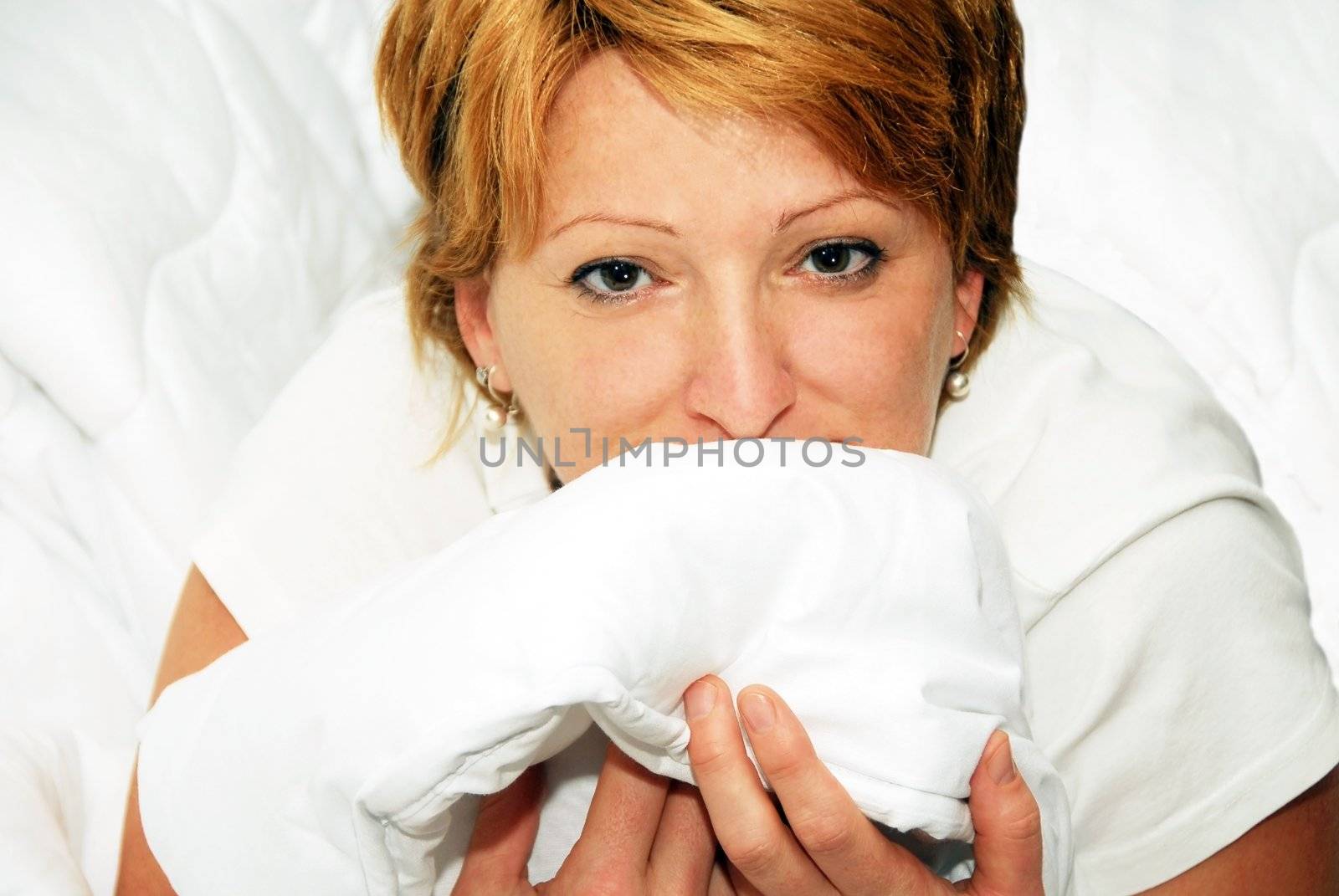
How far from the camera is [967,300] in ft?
3.96

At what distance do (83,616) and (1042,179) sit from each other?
1217mm

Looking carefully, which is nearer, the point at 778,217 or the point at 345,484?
the point at 778,217

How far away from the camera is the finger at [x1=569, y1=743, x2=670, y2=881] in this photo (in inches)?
38.1

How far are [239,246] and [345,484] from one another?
418mm

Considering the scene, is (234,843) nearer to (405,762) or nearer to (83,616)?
(405,762)

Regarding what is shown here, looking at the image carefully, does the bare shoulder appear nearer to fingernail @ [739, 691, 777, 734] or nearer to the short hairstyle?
the short hairstyle

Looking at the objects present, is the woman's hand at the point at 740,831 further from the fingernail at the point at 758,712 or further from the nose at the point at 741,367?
the nose at the point at 741,367

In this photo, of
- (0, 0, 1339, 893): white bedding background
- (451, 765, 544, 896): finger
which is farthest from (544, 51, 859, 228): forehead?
(0, 0, 1339, 893): white bedding background

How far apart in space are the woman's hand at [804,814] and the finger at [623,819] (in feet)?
0.33

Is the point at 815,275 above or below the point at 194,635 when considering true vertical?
above

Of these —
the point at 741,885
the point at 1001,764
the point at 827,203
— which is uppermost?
the point at 827,203

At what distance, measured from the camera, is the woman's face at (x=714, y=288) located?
969mm

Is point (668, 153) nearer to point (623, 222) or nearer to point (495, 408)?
point (623, 222)

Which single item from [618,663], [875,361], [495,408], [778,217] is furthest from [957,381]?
[618,663]
